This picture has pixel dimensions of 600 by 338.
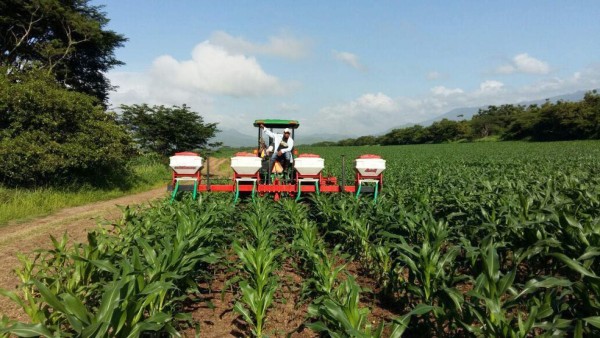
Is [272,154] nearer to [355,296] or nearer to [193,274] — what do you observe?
[193,274]

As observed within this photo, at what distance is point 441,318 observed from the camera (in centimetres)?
267

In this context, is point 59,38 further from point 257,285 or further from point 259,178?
point 257,285

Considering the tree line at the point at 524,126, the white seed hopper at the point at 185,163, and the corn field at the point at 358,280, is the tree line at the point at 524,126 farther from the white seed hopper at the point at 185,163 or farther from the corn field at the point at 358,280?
the white seed hopper at the point at 185,163

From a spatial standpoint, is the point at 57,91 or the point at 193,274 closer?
the point at 193,274

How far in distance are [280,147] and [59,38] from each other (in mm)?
17679

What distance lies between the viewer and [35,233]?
22.3ft

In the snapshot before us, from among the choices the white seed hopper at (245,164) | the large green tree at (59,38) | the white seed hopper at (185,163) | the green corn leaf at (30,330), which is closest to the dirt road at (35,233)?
the white seed hopper at (185,163)

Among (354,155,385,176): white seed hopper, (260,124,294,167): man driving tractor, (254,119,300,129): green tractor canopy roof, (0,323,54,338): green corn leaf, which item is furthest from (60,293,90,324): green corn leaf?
(254,119,300,129): green tractor canopy roof

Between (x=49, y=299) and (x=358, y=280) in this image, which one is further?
(x=358, y=280)

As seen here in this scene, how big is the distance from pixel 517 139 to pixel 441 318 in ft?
236

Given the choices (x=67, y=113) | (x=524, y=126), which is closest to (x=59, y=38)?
(x=67, y=113)

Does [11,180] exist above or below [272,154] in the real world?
below

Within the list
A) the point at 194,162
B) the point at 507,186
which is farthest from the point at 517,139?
the point at 194,162

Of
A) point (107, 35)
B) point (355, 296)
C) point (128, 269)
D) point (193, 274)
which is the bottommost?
point (193, 274)
